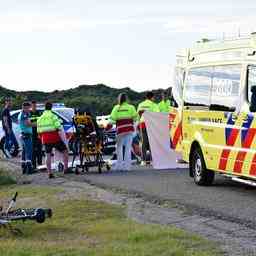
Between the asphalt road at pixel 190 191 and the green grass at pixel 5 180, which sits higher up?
the asphalt road at pixel 190 191

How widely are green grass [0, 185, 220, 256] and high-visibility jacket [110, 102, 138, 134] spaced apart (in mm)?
7990

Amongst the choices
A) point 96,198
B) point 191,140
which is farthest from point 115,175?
point 96,198

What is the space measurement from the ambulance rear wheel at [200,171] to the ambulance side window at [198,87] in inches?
38.4

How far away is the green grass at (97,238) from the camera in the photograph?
984 centimetres

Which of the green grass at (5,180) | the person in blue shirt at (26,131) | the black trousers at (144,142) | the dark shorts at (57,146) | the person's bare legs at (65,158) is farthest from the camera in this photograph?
the black trousers at (144,142)

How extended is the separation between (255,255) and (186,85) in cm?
884

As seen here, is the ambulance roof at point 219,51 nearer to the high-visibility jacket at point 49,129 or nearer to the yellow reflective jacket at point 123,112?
the yellow reflective jacket at point 123,112

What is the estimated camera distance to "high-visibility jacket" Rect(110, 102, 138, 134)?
21.7 metres

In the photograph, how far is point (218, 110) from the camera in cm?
1617

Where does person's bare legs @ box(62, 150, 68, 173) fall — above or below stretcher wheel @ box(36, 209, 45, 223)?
below

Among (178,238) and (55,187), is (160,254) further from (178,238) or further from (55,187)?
(55,187)

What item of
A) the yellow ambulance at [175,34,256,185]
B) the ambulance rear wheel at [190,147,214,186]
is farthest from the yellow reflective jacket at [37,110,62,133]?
the ambulance rear wheel at [190,147,214,186]

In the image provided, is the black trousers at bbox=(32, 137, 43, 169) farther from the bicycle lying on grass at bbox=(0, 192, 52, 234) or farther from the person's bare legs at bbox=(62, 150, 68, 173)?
the bicycle lying on grass at bbox=(0, 192, 52, 234)

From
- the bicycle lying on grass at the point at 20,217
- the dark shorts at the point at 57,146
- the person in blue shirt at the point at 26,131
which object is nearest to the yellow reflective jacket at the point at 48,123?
the dark shorts at the point at 57,146
